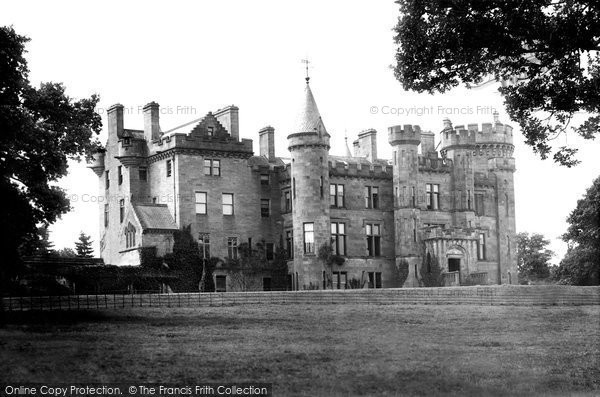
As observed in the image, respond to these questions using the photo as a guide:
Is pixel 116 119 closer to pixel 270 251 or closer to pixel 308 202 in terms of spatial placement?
pixel 270 251

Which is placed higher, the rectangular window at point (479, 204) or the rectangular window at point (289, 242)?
the rectangular window at point (479, 204)

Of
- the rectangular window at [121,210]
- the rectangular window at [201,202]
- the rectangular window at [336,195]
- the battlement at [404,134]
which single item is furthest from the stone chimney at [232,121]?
the battlement at [404,134]

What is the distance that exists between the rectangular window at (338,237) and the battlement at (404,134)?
6617 mm

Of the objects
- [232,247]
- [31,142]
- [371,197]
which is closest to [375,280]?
[371,197]

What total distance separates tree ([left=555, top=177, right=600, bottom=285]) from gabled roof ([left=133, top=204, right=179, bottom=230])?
2609 centimetres

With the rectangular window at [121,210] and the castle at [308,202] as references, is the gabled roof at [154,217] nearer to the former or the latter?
the castle at [308,202]

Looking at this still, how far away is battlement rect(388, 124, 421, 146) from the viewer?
62.0 m

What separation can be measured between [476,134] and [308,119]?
15073 mm

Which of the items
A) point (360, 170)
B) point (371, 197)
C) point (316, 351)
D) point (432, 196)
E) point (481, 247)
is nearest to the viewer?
point (316, 351)

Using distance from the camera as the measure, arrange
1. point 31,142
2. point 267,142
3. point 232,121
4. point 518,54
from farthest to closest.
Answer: point 267,142 → point 232,121 → point 31,142 → point 518,54

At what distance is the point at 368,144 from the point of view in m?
67.6

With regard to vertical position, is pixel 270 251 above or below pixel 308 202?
below

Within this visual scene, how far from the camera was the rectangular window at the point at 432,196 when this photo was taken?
211 ft

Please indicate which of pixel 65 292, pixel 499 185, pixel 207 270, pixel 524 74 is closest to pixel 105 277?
pixel 65 292
